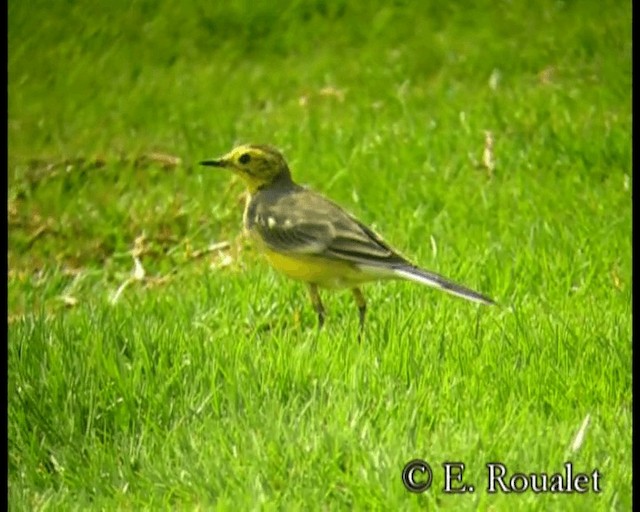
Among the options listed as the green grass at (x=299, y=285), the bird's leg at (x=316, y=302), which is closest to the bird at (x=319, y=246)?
the bird's leg at (x=316, y=302)

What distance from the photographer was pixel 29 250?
8.38m

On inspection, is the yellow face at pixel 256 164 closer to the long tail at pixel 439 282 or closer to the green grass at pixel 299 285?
the green grass at pixel 299 285

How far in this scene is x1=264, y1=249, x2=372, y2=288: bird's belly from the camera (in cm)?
612

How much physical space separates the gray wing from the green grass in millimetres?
285

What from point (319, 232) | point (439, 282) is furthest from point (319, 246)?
point (439, 282)

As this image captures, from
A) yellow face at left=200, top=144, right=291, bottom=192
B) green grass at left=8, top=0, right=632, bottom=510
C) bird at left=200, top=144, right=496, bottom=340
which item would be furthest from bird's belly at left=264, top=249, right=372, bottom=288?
yellow face at left=200, top=144, right=291, bottom=192

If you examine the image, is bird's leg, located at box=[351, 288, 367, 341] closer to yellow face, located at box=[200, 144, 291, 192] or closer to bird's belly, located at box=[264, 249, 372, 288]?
bird's belly, located at box=[264, 249, 372, 288]

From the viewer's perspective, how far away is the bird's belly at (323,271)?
6125 millimetres

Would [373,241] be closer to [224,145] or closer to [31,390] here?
[31,390]

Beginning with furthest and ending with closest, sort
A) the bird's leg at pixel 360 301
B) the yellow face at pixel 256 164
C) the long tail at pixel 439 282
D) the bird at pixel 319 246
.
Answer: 1. the yellow face at pixel 256 164
2. the bird's leg at pixel 360 301
3. the bird at pixel 319 246
4. the long tail at pixel 439 282

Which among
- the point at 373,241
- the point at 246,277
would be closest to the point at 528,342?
the point at 373,241

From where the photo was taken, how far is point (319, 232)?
619 centimetres

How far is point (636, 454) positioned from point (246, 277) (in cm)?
245

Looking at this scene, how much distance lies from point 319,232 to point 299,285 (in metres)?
0.61
